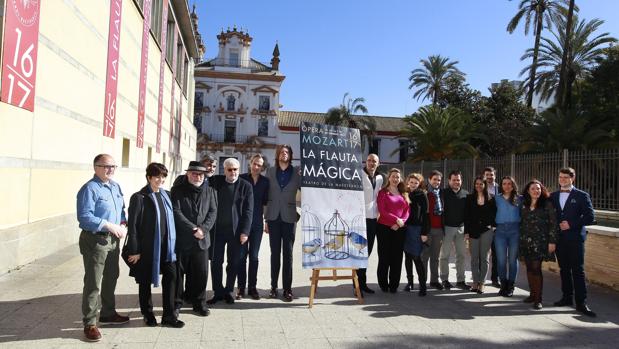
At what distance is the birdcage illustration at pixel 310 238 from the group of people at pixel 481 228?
3.30 feet

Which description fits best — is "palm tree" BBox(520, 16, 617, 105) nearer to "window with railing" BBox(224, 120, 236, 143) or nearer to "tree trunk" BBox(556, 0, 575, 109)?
"tree trunk" BBox(556, 0, 575, 109)

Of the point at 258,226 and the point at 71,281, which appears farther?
the point at 71,281

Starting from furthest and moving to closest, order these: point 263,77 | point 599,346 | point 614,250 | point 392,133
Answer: point 392,133 < point 263,77 < point 614,250 < point 599,346

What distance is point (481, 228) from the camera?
22.2 feet

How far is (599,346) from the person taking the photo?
459cm

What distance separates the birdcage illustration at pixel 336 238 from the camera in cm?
604

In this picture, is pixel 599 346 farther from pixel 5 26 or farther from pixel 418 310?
pixel 5 26

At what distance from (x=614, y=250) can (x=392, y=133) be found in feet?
166

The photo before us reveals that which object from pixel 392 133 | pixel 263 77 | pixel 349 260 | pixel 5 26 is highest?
pixel 263 77

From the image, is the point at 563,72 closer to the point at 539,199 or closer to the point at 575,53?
the point at 575,53

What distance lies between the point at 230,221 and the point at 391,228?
7.48 ft

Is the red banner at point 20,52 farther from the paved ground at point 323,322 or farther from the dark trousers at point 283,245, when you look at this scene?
the dark trousers at point 283,245

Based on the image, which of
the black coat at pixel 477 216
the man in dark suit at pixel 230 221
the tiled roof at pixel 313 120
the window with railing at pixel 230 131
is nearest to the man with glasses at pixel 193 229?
the man in dark suit at pixel 230 221

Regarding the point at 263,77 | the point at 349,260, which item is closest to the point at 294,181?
the point at 349,260
